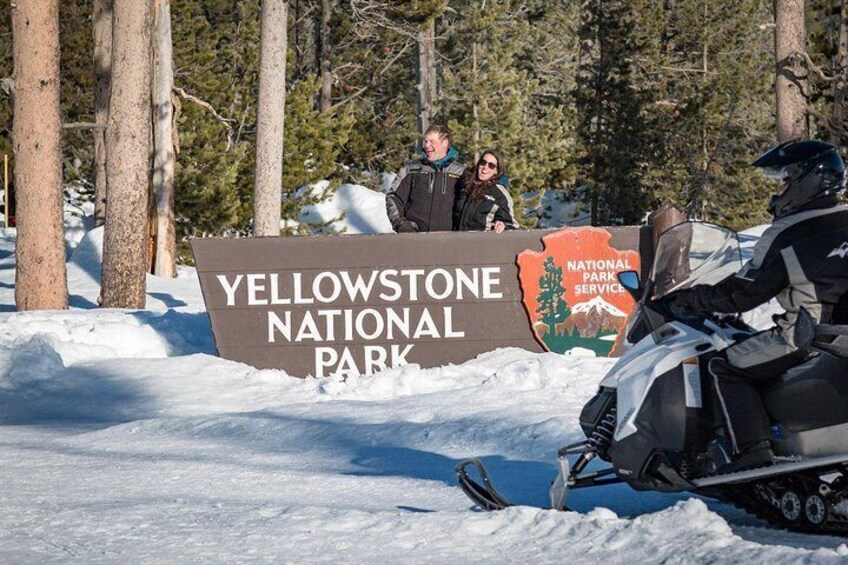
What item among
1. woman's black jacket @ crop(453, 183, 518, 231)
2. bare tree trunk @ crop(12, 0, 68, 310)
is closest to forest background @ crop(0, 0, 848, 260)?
bare tree trunk @ crop(12, 0, 68, 310)

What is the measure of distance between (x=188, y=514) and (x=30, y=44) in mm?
10940

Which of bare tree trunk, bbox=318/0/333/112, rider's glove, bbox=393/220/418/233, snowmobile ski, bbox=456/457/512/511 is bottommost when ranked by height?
snowmobile ski, bbox=456/457/512/511

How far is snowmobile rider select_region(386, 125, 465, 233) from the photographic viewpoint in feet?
35.9

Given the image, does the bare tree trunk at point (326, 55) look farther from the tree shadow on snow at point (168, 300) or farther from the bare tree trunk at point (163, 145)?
the tree shadow on snow at point (168, 300)

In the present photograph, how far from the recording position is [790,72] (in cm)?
1920

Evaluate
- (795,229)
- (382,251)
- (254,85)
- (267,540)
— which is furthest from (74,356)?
(254,85)

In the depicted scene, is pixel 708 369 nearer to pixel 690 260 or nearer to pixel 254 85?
pixel 690 260

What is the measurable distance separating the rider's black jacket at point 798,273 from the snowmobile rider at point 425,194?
581 centimetres

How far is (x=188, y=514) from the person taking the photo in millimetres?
5695

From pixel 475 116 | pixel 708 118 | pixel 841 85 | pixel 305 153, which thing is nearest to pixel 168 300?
pixel 305 153

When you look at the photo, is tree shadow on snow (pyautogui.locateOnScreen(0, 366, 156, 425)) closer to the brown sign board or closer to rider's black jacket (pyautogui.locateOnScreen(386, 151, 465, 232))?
the brown sign board

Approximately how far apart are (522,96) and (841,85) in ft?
38.5

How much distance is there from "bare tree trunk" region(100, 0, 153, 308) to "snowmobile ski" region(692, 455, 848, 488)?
11.1m

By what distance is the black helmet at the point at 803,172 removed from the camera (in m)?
5.19
